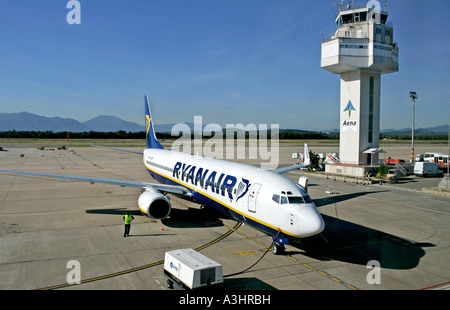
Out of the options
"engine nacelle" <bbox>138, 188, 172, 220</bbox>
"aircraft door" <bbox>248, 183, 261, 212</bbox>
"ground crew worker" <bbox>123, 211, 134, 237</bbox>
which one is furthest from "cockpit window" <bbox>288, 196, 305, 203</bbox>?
"ground crew worker" <bbox>123, 211, 134, 237</bbox>

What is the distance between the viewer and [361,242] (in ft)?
57.2

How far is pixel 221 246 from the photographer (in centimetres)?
1644

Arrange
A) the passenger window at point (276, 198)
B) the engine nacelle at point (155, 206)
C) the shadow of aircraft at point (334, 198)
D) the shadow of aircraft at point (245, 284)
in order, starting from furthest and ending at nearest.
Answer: the shadow of aircraft at point (334, 198) < the engine nacelle at point (155, 206) < the passenger window at point (276, 198) < the shadow of aircraft at point (245, 284)

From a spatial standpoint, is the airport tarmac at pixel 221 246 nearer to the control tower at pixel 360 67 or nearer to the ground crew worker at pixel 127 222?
the ground crew worker at pixel 127 222

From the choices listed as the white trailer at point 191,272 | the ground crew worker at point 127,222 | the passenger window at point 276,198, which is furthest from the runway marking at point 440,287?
the ground crew worker at point 127,222

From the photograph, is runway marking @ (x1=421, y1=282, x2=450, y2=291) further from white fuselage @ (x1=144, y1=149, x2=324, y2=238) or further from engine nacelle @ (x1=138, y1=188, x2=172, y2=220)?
engine nacelle @ (x1=138, y1=188, x2=172, y2=220)

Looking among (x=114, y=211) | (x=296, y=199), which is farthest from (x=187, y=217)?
(x=296, y=199)

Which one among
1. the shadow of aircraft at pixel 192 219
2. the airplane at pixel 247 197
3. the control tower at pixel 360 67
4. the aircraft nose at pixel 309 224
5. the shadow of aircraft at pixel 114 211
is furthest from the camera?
the control tower at pixel 360 67

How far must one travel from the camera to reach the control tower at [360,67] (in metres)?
Answer: 40.2

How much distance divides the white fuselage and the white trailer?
424 cm

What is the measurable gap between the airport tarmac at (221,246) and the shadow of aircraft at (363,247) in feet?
0.17

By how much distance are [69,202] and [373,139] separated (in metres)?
38.3
